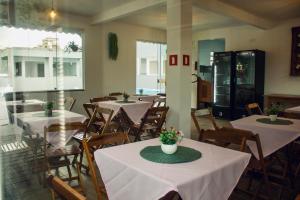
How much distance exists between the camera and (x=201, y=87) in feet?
24.4

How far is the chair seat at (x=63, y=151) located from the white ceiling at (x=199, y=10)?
7.15 ft

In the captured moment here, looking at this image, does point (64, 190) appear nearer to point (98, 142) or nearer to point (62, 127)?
point (98, 142)

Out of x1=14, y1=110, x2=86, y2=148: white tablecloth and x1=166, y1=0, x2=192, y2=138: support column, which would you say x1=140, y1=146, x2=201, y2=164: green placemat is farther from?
x1=166, y1=0, x2=192, y2=138: support column

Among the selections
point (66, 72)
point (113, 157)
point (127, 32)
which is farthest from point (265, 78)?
point (113, 157)

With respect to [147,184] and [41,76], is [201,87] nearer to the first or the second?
[41,76]

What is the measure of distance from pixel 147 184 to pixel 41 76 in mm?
2520

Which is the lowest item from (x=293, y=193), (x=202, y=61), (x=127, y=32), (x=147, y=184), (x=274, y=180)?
(x=293, y=193)

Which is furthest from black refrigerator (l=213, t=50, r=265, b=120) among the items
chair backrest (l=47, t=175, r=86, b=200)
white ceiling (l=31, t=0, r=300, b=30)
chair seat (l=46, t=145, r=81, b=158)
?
chair backrest (l=47, t=175, r=86, b=200)

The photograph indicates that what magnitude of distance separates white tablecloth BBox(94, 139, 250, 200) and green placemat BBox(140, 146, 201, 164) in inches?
1.6

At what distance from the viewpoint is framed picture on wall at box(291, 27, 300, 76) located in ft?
18.6

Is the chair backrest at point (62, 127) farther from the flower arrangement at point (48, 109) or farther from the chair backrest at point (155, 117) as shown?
the chair backrest at point (155, 117)

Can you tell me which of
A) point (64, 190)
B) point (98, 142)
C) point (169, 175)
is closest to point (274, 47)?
point (98, 142)

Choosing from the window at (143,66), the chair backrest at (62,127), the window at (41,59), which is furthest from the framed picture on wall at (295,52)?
the chair backrest at (62,127)

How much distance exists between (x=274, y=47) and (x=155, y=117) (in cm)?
384
